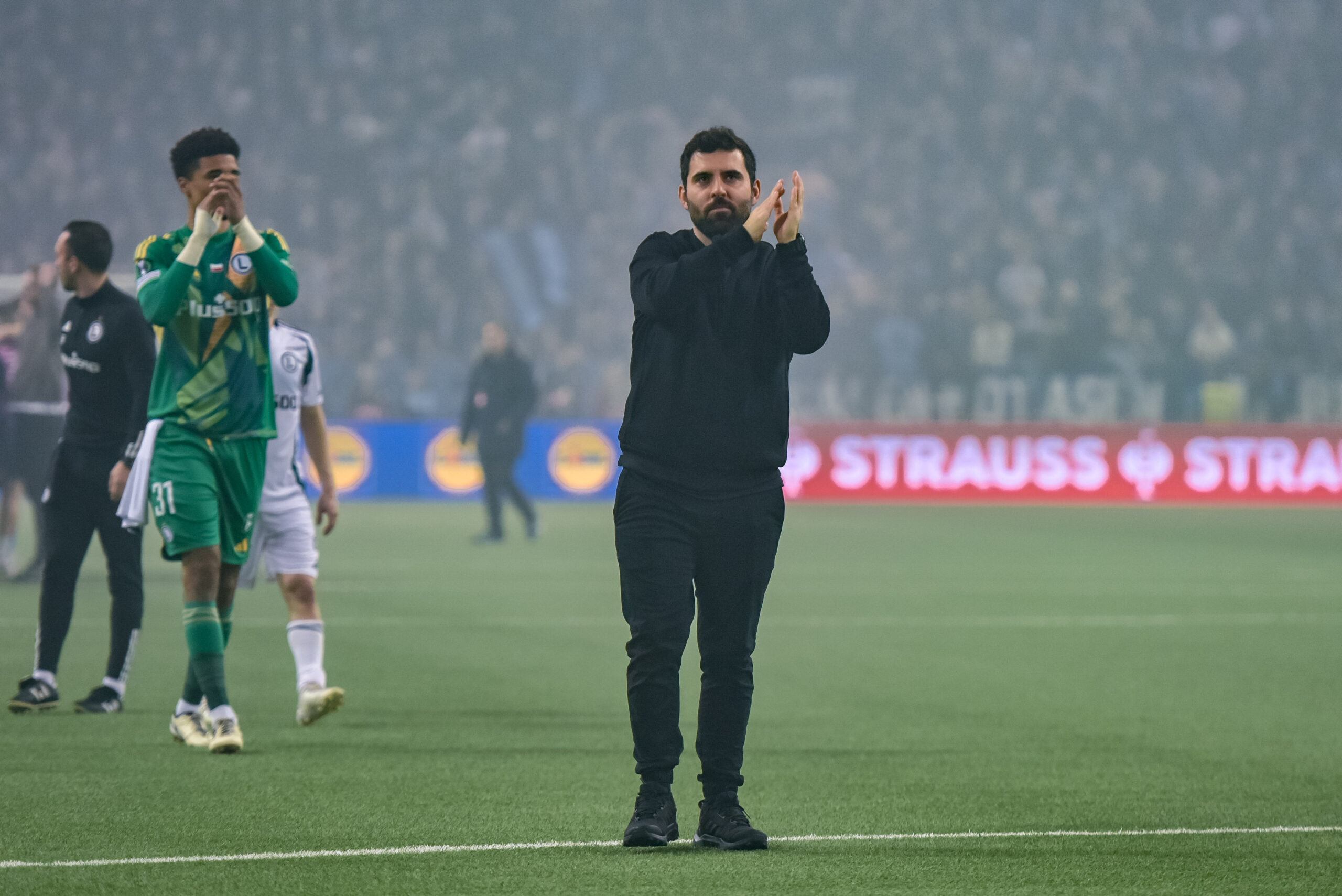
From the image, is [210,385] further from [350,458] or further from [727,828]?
[350,458]

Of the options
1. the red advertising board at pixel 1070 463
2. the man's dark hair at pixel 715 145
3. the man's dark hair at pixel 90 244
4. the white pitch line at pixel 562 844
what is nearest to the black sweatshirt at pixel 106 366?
the man's dark hair at pixel 90 244

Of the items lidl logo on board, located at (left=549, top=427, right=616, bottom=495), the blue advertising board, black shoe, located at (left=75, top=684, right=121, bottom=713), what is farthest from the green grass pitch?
lidl logo on board, located at (left=549, top=427, right=616, bottom=495)

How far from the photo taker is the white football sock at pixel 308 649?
7473 millimetres

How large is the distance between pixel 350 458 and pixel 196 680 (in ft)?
66.3

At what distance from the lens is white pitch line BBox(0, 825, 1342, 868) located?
471 cm

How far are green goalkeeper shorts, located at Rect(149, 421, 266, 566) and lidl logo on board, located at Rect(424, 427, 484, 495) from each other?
2051 centimetres

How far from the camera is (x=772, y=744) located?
7.28m

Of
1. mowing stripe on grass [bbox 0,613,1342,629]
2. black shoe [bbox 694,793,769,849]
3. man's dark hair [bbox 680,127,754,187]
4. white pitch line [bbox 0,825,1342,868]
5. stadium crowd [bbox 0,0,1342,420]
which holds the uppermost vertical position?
stadium crowd [bbox 0,0,1342,420]

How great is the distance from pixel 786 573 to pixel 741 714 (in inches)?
436

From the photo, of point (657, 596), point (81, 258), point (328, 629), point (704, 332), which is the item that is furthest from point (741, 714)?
point (328, 629)

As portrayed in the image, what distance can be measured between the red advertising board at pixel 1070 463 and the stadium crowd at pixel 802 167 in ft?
6.52

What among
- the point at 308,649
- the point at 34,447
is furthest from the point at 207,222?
the point at 34,447

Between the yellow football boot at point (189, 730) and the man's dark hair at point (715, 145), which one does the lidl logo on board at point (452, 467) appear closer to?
the yellow football boot at point (189, 730)

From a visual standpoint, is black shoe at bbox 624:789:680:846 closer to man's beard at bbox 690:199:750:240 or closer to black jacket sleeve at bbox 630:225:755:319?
black jacket sleeve at bbox 630:225:755:319
